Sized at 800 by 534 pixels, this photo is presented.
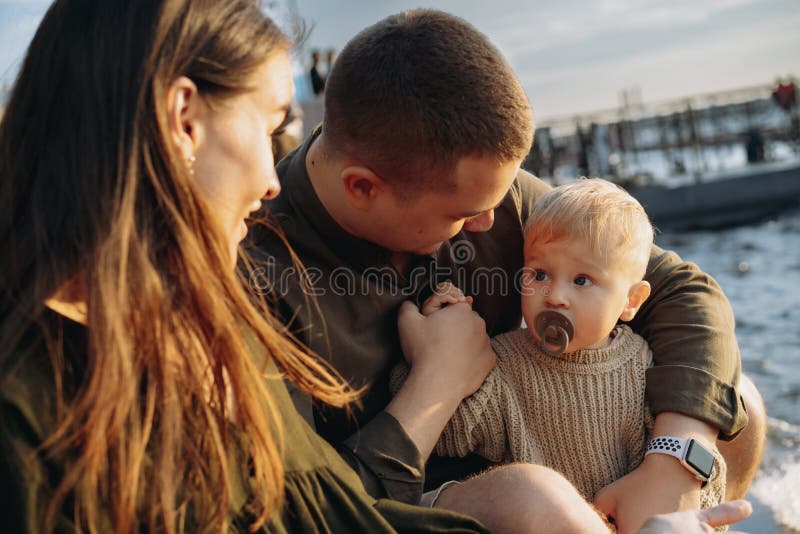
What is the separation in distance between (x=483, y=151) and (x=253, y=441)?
1015 mm

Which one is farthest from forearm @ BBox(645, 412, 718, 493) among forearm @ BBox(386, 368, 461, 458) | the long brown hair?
the long brown hair

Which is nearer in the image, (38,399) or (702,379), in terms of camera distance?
(38,399)

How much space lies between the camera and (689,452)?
80.9 inches

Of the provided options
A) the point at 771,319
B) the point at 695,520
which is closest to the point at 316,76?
the point at 771,319

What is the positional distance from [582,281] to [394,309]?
0.52m

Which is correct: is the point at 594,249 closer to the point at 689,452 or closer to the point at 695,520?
the point at 689,452

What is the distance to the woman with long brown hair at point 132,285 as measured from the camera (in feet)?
4.09

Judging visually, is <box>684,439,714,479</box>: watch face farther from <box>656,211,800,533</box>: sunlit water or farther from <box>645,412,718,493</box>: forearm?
<box>656,211,800,533</box>: sunlit water

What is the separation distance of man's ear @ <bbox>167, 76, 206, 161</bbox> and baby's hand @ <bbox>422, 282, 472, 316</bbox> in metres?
0.97

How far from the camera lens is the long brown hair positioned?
1266mm

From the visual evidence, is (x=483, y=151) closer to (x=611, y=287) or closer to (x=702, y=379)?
(x=611, y=287)

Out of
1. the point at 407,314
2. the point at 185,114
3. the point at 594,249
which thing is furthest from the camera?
the point at 407,314

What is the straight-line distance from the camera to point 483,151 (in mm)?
2102

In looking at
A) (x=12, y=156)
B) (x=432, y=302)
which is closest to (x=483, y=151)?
(x=432, y=302)
